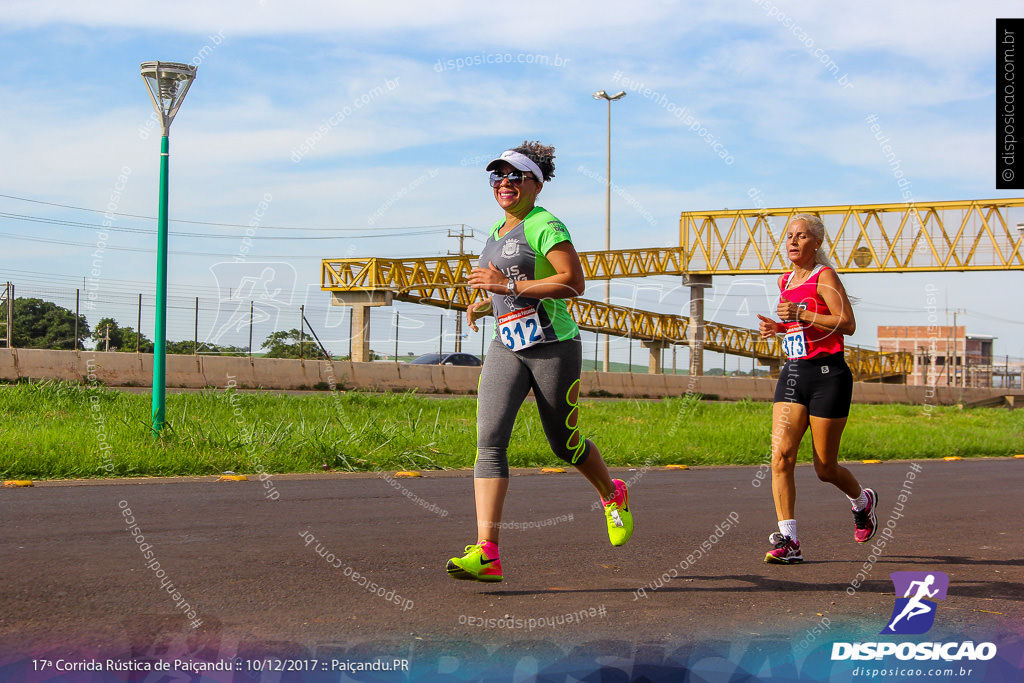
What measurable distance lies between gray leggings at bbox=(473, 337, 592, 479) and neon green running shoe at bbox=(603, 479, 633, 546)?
0.61m

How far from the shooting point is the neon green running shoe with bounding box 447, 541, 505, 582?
173 inches

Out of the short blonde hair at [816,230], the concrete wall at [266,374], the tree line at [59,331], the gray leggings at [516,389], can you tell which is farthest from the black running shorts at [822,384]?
the tree line at [59,331]

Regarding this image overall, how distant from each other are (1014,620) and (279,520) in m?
4.10

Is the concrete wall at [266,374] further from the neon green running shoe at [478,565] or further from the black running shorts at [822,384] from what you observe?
the black running shorts at [822,384]

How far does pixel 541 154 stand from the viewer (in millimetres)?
4930

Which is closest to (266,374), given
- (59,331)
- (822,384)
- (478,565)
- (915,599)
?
(59,331)

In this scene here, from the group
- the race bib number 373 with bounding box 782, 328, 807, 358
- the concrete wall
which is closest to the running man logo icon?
the race bib number 373 with bounding box 782, 328, 807, 358

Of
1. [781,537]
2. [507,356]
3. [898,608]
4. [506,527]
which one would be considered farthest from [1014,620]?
[506,527]

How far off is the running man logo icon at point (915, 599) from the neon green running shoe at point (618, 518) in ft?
4.36

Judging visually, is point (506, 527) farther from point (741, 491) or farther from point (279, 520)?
point (741, 491)

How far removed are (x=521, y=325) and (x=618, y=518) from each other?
1.19 meters

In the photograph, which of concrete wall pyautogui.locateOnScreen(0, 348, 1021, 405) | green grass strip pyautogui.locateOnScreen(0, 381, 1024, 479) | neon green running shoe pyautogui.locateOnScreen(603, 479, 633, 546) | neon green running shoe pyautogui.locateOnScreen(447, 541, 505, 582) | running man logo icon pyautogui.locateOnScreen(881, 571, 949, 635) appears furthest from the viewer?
concrete wall pyautogui.locateOnScreen(0, 348, 1021, 405)

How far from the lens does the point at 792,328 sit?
528 centimetres

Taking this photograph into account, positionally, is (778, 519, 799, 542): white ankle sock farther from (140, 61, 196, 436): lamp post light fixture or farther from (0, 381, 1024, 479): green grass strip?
(140, 61, 196, 436): lamp post light fixture
